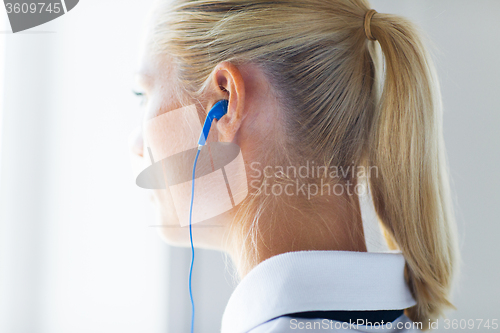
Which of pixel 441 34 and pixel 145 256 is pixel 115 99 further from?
pixel 441 34

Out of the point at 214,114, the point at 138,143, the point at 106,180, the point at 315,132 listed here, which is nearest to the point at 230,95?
the point at 214,114

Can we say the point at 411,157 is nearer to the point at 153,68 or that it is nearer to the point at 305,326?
the point at 305,326

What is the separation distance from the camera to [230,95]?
1.94 feet

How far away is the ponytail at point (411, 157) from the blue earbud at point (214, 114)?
280 millimetres

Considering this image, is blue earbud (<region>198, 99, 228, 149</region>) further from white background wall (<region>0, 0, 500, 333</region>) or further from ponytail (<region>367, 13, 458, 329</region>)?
white background wall (<region>0, 0, 500, 333</region>)

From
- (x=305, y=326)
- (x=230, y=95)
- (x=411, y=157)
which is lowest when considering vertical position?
(x=305, y=326)

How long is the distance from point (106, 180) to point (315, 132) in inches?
28.4

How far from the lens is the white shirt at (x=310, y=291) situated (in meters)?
0.50

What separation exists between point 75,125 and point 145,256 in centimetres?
46

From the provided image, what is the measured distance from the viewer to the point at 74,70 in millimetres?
1054

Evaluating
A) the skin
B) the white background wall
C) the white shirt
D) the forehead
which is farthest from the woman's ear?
the white background wall

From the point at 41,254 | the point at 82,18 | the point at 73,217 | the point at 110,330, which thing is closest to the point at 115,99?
the point at 82,18

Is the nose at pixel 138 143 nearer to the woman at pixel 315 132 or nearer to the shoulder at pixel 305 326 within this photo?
the woman at pixel 315 132


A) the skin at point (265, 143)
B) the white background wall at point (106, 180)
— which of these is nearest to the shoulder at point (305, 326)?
the skin at point (265, 143)
